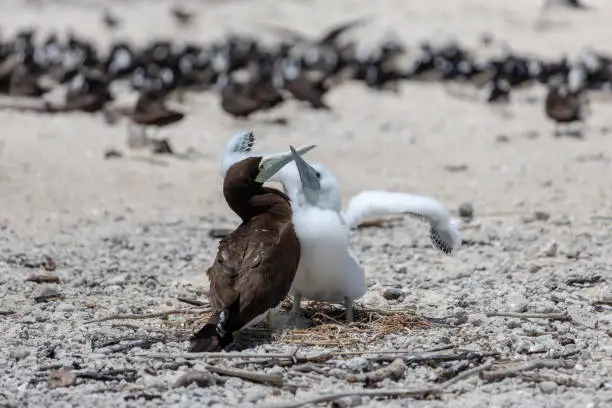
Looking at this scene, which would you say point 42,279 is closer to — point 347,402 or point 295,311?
point 295,311

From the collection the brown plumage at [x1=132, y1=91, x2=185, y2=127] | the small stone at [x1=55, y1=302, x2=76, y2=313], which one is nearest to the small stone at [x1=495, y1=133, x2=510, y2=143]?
the brown plumage at [x1=132, y1=91, x2=185, y2=127]

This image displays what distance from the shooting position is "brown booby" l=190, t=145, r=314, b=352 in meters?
5.55

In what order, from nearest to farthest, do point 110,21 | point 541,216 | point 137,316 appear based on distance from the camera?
point 137,316 → point 541,216 → point 110,21

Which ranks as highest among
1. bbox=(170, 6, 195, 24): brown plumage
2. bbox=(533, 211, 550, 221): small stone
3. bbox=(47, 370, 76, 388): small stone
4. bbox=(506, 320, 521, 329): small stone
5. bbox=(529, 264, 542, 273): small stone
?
bbox=(170, 6, 195, 24): brown plumage

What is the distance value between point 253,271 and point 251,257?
0.31 feet

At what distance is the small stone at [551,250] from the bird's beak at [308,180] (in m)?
2.84

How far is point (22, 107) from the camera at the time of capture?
15.4m

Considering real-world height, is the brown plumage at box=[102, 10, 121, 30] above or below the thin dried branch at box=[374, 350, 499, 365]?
above

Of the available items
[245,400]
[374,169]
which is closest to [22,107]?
[374,169]

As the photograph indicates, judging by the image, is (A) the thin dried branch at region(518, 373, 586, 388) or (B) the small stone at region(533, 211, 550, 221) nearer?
(A) the thin dried branch at region(518, 373, 586, 388)

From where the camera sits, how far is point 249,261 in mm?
5762

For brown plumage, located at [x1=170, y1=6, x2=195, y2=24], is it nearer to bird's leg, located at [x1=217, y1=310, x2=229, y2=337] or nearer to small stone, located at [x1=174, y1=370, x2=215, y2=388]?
bird's leg, located at [x1=217, y1=310, x2=229, y2=337]

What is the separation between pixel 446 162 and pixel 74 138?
4.23 metres

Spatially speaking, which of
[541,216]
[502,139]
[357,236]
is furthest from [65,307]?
[502,139]
